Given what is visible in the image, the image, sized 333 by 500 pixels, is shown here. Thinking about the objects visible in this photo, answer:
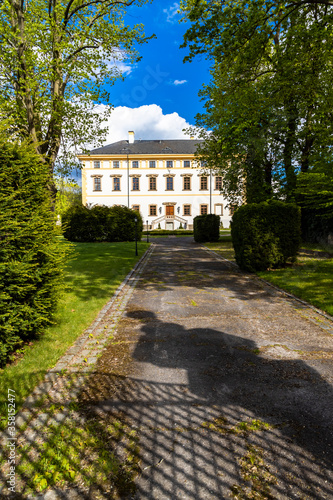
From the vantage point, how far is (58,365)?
12.8 feet

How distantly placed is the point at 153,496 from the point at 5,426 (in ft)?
5.29

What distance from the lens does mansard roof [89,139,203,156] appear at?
4903 centimetres

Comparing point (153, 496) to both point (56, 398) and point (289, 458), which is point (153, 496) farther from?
point (56, 398)

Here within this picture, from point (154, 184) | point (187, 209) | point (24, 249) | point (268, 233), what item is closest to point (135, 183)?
point (154, 184)

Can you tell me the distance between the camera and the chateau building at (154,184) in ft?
160

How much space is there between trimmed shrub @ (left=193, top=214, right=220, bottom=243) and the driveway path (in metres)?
18.5

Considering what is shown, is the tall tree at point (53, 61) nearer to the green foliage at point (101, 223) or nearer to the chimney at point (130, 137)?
the green foliage at point (101, 223)

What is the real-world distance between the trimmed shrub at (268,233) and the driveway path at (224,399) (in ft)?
14.5

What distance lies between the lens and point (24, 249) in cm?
414

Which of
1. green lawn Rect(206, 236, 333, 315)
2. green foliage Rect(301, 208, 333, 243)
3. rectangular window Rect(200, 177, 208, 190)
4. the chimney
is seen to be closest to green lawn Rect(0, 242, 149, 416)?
green lawn Rect(206, 236, 333, 315)

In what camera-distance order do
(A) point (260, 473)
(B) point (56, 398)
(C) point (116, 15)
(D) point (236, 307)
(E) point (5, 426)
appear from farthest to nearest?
(C) point (116, 15) → (D) point (236, 307) → (B) point (56, 398) → (E) point (5, 426) → (A) point (260, 473)

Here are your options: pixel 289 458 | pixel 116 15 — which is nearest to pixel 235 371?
pixel 289 458

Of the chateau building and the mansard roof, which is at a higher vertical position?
the mansard roof

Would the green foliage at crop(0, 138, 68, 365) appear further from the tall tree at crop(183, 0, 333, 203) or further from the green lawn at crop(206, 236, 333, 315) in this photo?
the tall tree at crop(183, 0, 333, 203)
